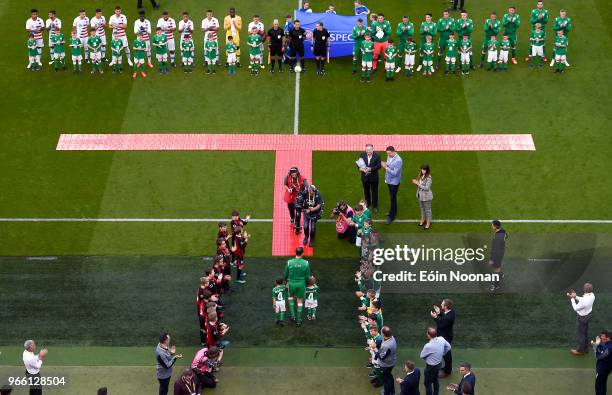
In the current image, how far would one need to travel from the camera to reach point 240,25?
108 feet

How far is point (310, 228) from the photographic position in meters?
25.0

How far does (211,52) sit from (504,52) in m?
8.86

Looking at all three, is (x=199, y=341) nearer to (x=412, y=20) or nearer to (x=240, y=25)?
(x=240, y=25)

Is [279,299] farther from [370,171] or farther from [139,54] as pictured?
[139,54]

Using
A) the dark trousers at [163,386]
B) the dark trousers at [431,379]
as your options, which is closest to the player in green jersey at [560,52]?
the dark trousers at [431,379]

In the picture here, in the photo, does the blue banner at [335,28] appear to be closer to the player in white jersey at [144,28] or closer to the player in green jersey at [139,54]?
the player in white jersey at [144,28]

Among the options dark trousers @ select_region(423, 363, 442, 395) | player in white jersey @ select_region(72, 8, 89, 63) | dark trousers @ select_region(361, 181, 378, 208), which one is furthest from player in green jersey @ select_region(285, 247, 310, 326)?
player in white jersey @ select_region(72, 8, 89, 63)

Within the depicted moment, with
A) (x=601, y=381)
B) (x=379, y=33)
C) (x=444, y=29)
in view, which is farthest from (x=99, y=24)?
(x=601, y=381)

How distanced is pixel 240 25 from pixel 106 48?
14.3 ft

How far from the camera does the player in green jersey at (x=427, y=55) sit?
3144 cm

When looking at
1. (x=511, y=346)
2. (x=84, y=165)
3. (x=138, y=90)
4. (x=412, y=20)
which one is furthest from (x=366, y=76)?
(x=511, y=346)

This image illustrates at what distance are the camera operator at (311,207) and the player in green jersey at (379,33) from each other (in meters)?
8.60

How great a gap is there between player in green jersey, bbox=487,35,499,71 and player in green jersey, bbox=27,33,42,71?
45.1ft

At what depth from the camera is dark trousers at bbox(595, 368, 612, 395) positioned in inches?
780
